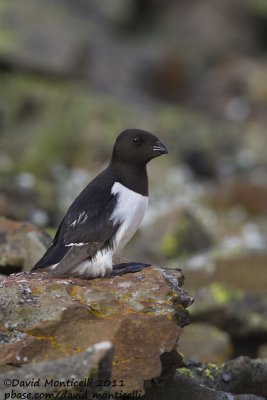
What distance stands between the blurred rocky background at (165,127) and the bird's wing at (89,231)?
4.71 ft

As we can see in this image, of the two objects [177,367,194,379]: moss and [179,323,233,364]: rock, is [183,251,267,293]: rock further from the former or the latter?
[177,367,194,379]: moss

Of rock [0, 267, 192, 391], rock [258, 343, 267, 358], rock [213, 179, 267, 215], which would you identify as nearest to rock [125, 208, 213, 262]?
rock [258, 343, 267, 358]

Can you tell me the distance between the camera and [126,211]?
805cm

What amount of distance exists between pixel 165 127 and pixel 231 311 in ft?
34.8

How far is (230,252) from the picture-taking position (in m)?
13.1

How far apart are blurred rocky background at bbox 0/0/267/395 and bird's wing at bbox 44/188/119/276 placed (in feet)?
4.71

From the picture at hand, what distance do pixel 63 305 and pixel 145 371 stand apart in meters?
0.81

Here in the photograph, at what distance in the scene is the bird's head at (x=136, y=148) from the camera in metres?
8.45

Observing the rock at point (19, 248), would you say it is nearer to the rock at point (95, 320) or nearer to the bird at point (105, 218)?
the bird at point (105, 218)

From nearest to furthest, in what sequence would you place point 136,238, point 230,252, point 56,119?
point 230,252
point 136,238
point 56,119

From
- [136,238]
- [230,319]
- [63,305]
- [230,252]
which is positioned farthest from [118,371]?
[136,238]

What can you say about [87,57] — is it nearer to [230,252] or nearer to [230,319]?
[230,252]

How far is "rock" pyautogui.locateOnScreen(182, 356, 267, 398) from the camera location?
26.9 ft

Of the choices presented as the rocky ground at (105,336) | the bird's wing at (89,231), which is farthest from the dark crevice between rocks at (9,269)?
the rocky ground at (105,336)
